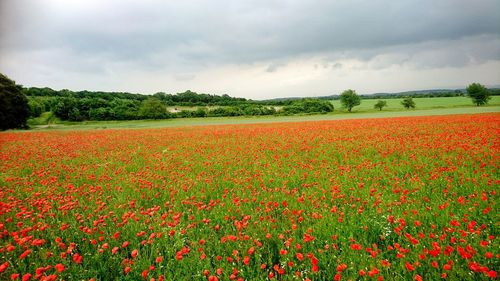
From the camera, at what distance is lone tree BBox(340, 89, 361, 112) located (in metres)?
103

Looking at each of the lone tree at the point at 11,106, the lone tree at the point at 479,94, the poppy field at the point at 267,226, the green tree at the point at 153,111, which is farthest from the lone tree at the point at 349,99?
the poppy field at the point at 267,226

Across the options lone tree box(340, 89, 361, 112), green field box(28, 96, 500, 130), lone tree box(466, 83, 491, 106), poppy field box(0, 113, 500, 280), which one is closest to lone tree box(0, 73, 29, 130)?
green field box(28, 96, 500, 130)

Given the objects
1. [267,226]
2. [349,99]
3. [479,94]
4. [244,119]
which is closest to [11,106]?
[244,119]

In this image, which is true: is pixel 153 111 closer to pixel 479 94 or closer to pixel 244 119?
pixel 244 119

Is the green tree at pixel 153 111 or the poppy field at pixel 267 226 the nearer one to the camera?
the poppy field at pixel 267 226

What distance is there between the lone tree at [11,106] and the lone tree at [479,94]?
392 ft

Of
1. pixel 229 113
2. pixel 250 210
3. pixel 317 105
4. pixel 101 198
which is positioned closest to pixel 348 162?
pixel 250 210

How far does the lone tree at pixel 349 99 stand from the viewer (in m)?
103

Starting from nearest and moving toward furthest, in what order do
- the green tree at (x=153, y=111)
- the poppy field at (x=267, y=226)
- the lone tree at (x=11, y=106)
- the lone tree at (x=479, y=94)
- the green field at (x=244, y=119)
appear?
the poppy field at (x=267, y=226), the lone tree at (x=11, y=106), the green field at (x=244, y=119), the lone tree at (x=479, y=94), the green tree at (x=153, y=111)

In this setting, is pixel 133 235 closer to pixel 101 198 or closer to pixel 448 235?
pixel 101 198

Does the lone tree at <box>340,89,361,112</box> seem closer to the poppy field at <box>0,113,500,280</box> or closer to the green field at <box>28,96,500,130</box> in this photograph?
the green field at <box>28,96,500,130</box>

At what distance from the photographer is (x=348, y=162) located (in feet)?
26.9

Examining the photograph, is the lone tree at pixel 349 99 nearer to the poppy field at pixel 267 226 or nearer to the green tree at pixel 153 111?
the green tree at pixel 153 111

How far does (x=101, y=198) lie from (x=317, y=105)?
337 ft
